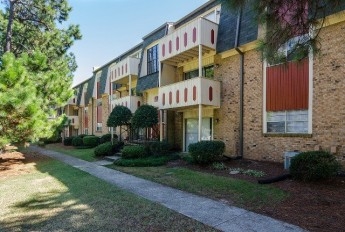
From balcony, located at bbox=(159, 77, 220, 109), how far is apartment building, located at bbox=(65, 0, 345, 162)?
5cm

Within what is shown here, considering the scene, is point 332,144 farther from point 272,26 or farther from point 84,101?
point 84,101

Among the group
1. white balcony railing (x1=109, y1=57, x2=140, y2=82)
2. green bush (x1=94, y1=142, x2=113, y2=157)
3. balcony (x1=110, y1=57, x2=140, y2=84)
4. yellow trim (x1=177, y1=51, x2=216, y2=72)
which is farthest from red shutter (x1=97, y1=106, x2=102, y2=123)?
yellow trim (x1=177, y1=51, x2=216, y2=72)

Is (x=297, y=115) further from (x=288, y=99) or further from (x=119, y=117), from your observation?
(x=119, y=117)

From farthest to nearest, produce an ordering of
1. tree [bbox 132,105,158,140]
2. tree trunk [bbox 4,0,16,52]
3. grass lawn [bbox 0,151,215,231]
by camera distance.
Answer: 1. tree trunk [bbox 4,0,16,52]
2. tree [bbox 132,105,158,140]
3. grass lawn [bbox 0,151,215,231]

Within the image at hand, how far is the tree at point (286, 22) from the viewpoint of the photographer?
18.2 ft

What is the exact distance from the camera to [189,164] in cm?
1338

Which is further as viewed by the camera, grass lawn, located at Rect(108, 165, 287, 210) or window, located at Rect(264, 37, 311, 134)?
window, located at Rect(264, 37, 311, 134)

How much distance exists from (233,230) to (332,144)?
21.7 ft

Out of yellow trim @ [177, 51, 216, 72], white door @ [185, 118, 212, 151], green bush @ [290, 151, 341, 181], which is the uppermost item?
yellow trim @ [177, 51, 216, 72]

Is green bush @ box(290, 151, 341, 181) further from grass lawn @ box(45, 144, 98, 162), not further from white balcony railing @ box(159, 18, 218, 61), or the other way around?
grass lawn @ box(45, 144, 98, 162)

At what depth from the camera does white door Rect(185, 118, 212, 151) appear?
16047mm

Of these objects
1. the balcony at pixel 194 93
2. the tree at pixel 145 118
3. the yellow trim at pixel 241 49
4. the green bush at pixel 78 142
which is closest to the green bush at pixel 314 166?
the yellow trim at pixel 241 49

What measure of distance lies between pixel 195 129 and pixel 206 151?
471cm

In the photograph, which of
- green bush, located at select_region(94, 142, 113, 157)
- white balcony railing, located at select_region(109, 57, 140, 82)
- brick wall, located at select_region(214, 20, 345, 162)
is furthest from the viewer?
white balcony railing, located at select_region(109, 57, 140, 82)
